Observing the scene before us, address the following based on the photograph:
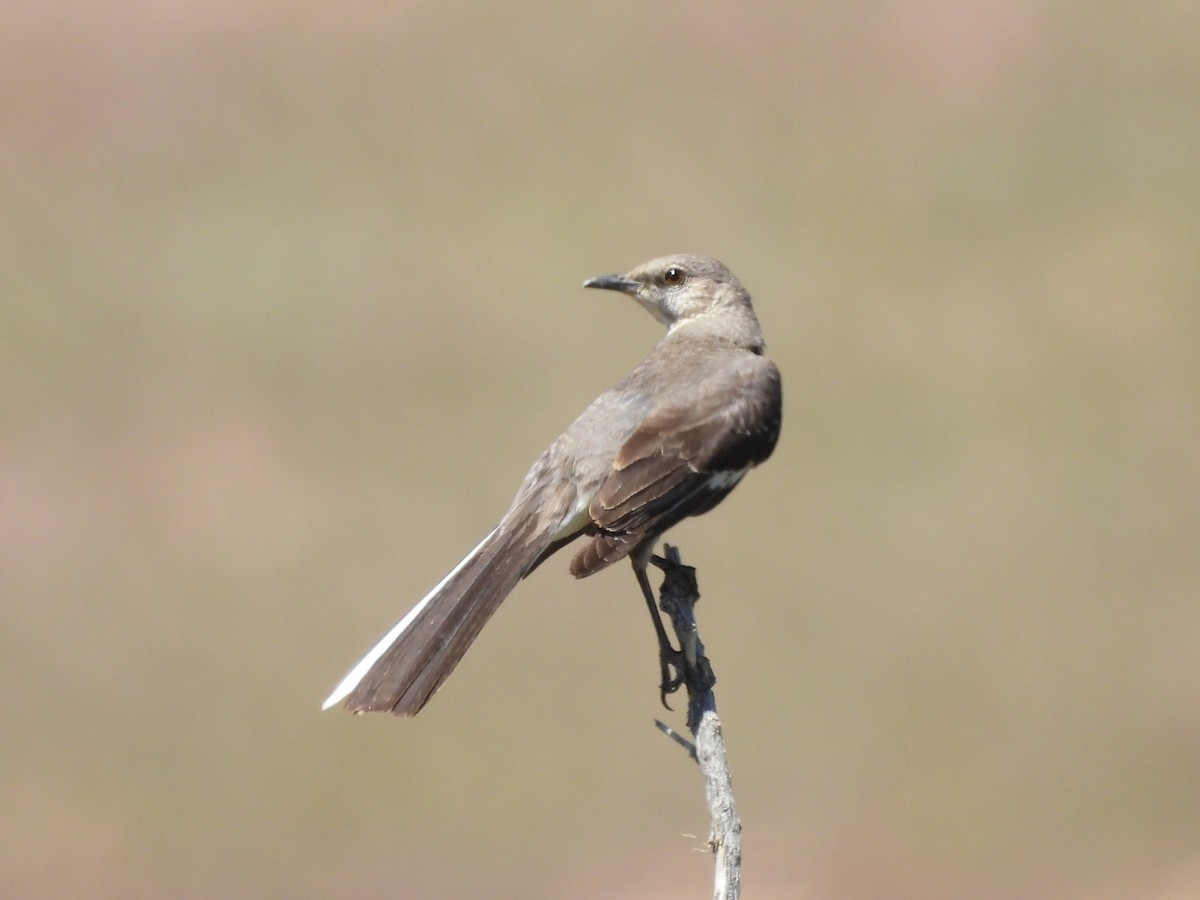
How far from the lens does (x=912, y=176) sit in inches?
879

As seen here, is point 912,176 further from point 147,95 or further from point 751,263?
point 147,95

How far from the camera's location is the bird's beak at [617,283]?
7730 mm

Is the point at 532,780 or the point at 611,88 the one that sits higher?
the point at 611,88

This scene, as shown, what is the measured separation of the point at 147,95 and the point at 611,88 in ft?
19.4

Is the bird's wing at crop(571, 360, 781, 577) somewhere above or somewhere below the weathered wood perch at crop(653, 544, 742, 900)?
above

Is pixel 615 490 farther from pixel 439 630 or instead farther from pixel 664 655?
pixel 439 630

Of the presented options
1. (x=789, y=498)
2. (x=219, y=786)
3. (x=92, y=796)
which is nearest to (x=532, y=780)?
(x=219, y=786)

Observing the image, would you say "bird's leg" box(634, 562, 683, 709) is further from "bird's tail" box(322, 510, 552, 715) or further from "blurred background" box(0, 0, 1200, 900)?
"blurred background" box(0, 0, 1200, 900)

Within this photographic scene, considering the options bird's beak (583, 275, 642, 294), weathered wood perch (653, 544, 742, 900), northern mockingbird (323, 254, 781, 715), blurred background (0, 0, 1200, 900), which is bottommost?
weathered wood perch (653, 544, 742, 900)

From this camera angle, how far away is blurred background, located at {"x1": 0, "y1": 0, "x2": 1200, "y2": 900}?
13.9 metres

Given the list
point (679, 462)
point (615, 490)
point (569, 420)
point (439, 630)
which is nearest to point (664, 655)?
point (615, 490)

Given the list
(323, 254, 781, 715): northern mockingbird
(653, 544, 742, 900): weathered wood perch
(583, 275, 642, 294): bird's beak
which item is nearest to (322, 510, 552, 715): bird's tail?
(323, 254, 781, 715): northern mockingbird

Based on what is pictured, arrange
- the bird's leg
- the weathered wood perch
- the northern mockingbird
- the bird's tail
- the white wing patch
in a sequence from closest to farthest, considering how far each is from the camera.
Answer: the weathered wood perch
the bird's tail
the northern mockingbird
the bird's leg
the white wing patch

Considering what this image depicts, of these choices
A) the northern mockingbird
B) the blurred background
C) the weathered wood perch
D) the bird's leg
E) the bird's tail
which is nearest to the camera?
the weathered wood perch
